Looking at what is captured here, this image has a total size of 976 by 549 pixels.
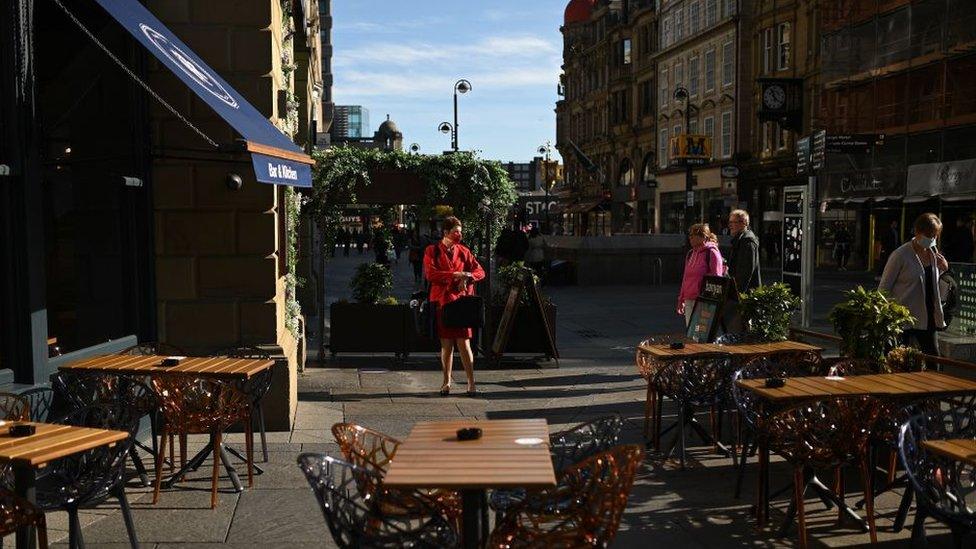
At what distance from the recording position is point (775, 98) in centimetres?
3903

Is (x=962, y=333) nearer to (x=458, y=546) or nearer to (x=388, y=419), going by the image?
(x=388, y=419)

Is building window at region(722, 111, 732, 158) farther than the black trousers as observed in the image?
Yes

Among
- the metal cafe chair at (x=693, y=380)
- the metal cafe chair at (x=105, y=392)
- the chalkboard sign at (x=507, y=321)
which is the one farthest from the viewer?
the chalkboard sign at (x=507, y=321)

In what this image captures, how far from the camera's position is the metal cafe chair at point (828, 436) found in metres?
5.23

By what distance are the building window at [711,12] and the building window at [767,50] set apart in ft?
16.5

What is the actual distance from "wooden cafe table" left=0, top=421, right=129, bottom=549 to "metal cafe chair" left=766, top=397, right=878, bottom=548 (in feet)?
11.4

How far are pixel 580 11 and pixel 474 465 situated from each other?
74.7m

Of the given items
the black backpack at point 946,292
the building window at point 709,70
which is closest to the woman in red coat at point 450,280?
the black backpack at point 946,292

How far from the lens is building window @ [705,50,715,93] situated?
159ft

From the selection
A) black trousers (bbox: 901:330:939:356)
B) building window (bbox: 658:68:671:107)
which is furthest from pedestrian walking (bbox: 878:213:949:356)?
building window (bbox: 658:68:671:107)

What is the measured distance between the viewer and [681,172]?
166 feet

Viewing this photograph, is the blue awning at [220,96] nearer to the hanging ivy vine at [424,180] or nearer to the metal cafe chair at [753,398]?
the metal cafe chair at [753,398]

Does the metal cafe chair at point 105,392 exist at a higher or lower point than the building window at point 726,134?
lower

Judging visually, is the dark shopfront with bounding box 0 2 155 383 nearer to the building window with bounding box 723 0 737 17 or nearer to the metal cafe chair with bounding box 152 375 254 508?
the metal cafe chair with bounding box 152 375 254 508
